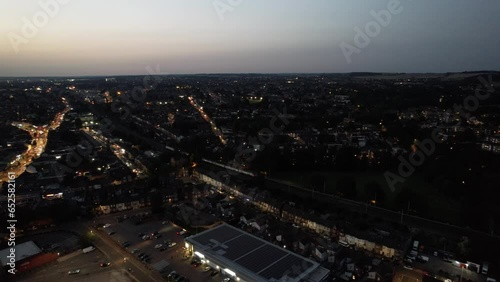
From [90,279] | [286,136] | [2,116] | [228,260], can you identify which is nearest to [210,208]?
[228,260]

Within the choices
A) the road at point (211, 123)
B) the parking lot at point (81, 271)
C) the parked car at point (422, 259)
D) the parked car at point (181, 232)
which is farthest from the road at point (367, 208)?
the parking lot at point (81, 271)

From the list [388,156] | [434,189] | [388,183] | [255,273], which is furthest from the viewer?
[388,156]

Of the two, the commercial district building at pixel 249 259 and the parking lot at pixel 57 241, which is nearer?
the commercial district building at pixel 249 259

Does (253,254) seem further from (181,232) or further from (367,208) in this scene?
(367,208)

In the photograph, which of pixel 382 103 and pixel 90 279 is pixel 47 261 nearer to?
pixel 90 279

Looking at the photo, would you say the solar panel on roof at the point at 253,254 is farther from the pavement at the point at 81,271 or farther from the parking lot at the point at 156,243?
the pavement at the point at 81,271
